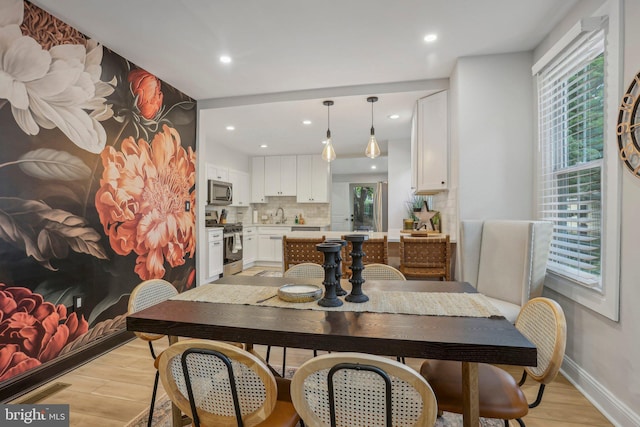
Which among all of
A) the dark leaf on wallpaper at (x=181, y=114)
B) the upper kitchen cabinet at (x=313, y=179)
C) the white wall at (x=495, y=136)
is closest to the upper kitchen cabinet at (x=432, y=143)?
the white wall at (x=495, y=136)

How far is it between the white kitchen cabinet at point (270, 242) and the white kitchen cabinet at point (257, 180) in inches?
28.3

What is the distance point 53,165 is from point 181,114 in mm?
1648

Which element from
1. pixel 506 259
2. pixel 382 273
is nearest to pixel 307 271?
pixel 382 273

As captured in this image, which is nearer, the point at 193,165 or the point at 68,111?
the point at 68,111

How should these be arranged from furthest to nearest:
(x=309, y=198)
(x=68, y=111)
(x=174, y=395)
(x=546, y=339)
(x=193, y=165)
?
(x=309, y=198) → (x=193, y=165) → (x=68, y=111) → (x=546, y=339) → (x=174, y=395)

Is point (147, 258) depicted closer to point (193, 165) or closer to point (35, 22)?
point (193, 165)

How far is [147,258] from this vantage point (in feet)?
10.1

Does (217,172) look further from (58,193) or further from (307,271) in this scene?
(307,271)

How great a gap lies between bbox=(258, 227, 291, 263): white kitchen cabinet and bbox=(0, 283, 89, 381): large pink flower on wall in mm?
4148

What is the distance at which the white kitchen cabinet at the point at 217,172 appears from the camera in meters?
5.10

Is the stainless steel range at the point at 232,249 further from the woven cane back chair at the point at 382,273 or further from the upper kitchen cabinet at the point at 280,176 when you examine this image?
the woven cane back chair at the point at 382,273

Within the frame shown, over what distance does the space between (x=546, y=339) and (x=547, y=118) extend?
2.06m

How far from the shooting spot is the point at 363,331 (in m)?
1.09

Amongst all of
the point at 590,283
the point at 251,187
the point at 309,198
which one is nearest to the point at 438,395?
the point at 590,283
